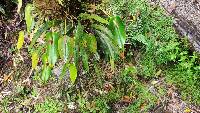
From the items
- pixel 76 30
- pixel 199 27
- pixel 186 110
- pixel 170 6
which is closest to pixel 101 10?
pixel 76 30

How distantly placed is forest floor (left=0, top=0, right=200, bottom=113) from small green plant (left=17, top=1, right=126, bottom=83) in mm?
223

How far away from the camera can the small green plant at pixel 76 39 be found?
3008mm

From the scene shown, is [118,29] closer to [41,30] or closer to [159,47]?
[159,47]

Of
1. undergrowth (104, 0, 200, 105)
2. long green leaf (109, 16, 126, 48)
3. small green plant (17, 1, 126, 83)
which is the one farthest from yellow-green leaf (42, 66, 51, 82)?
undergrowth (104, 0, 200, 105)

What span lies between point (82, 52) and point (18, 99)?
3.40ft

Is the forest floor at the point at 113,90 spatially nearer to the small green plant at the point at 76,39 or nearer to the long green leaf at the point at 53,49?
the small green plant at the point at 76,39

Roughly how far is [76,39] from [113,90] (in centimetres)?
75

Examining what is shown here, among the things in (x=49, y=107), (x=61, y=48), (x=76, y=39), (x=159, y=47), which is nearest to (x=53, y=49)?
(x=61, y=48)

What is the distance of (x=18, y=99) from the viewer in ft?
11.9

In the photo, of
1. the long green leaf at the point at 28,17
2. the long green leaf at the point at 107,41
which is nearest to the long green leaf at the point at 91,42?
the long green leaf at the point at 107,41

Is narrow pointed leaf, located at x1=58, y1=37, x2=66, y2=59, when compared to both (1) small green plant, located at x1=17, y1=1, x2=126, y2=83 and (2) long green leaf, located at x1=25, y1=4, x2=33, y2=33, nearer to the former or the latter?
(1) small green plant, located at x1=17, y1=1, x2=126, y2=83

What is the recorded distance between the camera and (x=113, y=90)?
3439 millimetres

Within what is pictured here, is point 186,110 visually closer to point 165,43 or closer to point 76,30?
point 165,43

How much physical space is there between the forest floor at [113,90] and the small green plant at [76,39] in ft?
0.73
